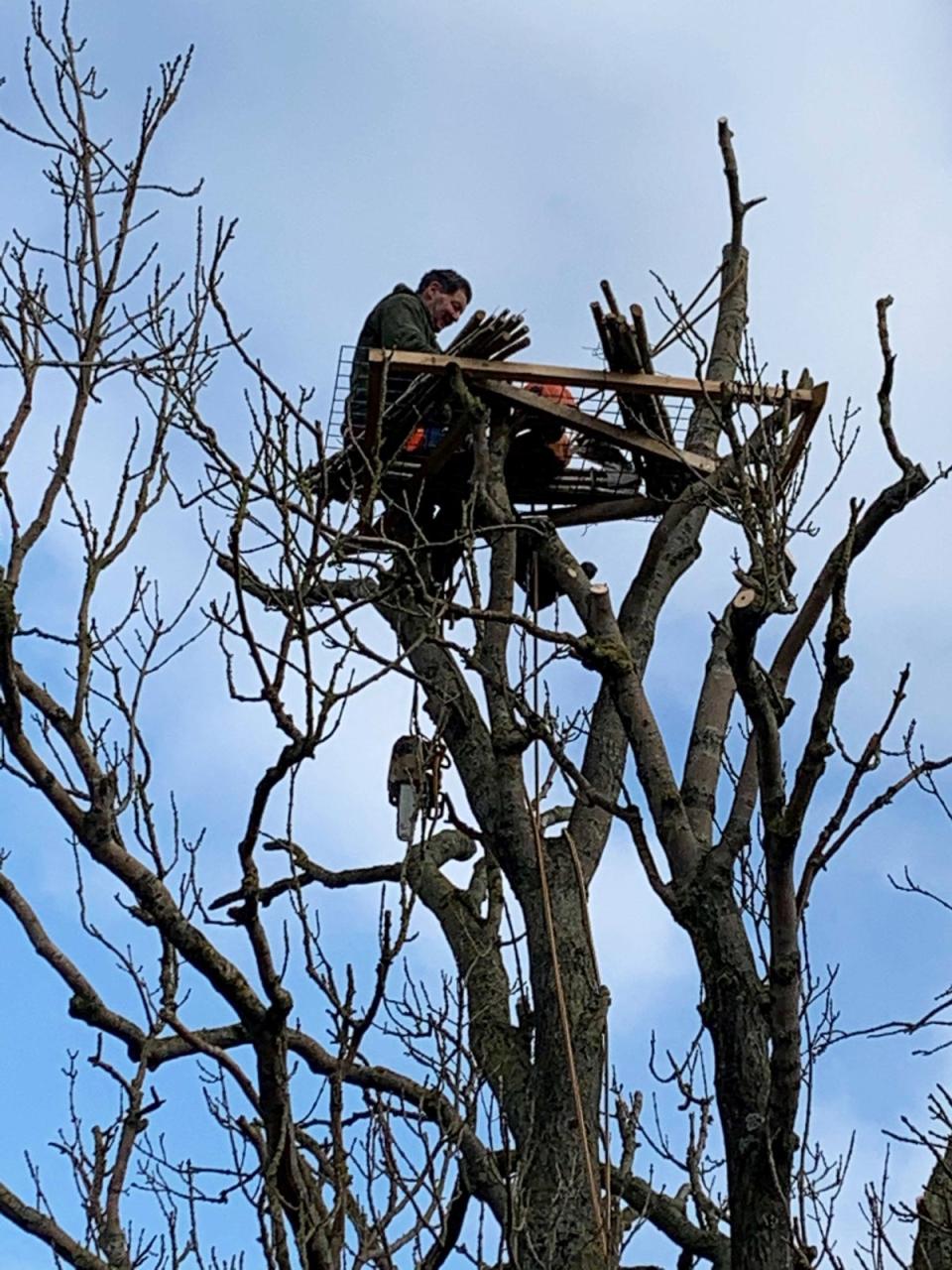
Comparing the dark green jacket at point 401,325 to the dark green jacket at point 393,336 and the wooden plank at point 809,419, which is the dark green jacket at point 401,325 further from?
the wooden plank at point 809,419

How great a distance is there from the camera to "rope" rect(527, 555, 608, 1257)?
420 centimetres

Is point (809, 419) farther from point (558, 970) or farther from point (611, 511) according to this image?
point (558, 970)

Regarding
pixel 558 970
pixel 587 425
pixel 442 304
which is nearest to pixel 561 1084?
pixel 558 970

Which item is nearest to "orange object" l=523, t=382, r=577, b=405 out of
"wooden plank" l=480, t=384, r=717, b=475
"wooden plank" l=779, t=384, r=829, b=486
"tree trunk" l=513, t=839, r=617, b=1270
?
"wooden plank" l=480, t=384, r=717, b=475

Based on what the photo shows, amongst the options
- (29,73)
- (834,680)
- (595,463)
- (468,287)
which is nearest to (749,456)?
(834,680)

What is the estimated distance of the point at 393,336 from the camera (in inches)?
279

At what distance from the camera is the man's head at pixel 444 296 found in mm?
7770

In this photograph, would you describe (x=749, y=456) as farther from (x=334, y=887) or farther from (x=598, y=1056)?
(x=334, y=887)

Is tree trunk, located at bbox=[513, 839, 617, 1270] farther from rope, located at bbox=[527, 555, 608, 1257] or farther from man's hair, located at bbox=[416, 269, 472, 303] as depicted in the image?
man's hair, located at bbox=[416, 269, 472, 303]

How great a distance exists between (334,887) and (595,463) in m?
2.21

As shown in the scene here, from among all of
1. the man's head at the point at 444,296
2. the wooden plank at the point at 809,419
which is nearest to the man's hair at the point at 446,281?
the man's head at the point at 444,296

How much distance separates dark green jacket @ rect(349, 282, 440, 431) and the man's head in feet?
1.13

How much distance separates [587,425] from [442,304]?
1.09 meters

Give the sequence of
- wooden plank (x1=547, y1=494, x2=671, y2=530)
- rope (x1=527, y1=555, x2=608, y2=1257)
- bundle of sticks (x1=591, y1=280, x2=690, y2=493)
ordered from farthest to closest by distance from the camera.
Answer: wooden plank (x1=547, y1=494, x2=671, y2=530), bundle of sticks (x1=591, y1=280, x2=690, y2=493), rope (x1=527, y1=555, x2=608, y2=1257)
